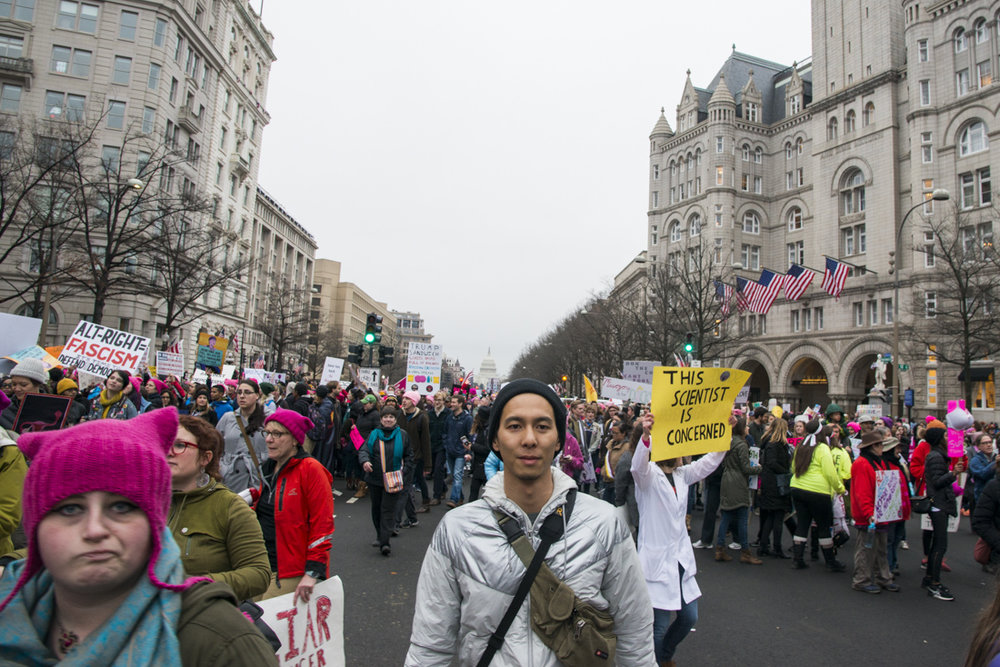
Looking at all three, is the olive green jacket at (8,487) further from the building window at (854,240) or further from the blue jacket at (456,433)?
the building window at (854,240)

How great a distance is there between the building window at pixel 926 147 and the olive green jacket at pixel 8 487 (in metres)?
49.1

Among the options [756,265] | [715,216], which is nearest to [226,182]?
[715,216]

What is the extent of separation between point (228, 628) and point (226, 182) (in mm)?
58610

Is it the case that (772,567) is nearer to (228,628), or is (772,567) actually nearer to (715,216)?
(228,628)

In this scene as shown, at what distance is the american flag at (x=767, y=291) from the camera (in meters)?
27.8

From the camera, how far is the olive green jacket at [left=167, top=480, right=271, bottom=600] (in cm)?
301

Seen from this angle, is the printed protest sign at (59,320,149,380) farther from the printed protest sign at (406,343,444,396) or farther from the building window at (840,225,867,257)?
the building window at (840,225,867,257)

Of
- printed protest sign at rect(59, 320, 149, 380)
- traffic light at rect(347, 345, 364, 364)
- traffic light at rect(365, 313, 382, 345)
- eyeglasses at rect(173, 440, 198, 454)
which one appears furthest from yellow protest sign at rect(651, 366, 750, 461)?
traffic light at rect(347, 345, 364, 364)

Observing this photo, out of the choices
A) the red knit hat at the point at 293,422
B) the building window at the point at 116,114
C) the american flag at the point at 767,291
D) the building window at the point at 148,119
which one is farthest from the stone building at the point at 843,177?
the building window at the point at 116,114

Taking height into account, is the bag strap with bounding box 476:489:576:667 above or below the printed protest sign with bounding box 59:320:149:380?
below

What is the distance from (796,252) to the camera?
55531 mm

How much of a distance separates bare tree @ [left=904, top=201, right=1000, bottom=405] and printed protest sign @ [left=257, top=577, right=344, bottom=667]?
101 ft

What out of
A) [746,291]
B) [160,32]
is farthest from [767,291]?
[160,32]

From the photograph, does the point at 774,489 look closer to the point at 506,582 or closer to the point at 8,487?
the point at 506,582
